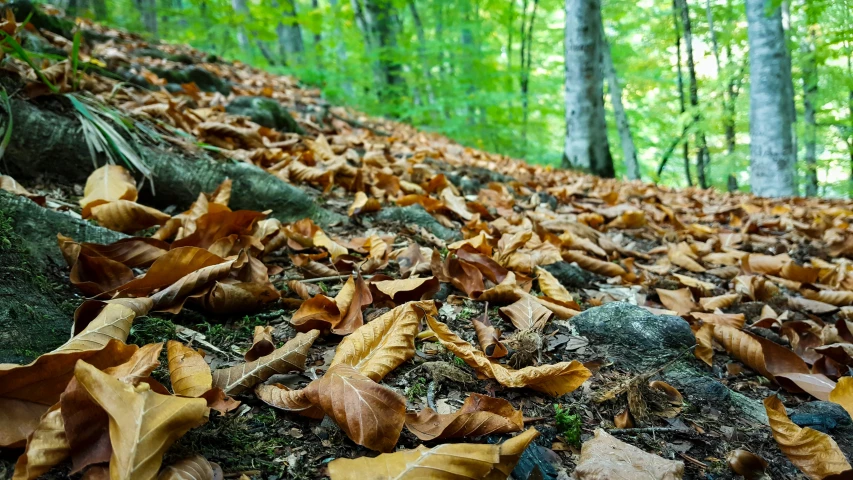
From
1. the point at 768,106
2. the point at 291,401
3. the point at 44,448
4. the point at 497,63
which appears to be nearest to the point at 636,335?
the point at 291,401

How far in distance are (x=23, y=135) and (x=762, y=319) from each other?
9.26 feet

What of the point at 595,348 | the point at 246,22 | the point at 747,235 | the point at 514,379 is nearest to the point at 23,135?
the point at 514,379

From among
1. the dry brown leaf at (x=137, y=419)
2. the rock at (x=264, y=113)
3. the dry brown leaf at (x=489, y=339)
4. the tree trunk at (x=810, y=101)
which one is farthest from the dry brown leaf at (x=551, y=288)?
the tree trunk at (x=810, y=101)

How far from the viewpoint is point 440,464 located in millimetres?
725

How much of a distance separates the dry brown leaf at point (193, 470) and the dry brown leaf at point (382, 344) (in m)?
0.32

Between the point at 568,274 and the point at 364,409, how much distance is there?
127cm

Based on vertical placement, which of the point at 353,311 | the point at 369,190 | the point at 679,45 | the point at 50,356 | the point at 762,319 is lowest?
the point at 762,319

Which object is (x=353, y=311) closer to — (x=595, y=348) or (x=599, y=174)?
(x=595, y=348)

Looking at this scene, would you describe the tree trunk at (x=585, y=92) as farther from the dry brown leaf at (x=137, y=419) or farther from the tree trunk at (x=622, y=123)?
the dry brown leaf at (x=137, y=419)

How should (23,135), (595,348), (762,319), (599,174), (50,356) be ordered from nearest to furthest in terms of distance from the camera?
(50,356), (595,348), (762,319), (23,135), (599,174)

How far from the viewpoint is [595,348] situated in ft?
4.27

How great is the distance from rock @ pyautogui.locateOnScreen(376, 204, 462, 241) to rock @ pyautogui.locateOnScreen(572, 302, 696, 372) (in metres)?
0.93

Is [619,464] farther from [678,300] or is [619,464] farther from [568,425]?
[678,300]

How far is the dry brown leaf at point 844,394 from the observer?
1144 millimetres
